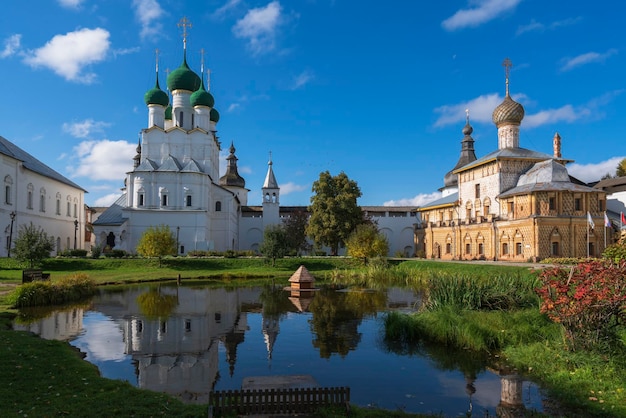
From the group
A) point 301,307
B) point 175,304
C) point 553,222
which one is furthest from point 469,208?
point 175,304

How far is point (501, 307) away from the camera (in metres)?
13.7

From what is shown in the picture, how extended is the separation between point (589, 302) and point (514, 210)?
91.3 ft

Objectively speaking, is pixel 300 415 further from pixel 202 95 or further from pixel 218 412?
pixel 202 95

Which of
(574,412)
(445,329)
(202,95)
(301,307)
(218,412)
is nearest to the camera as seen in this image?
(218,412)

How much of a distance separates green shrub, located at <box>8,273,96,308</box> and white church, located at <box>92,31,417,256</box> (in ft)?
70.6

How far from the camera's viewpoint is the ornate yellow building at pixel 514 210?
31.5m

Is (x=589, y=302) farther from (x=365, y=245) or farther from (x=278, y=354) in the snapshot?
(x=365, y=245)

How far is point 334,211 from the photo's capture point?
40.9 metres

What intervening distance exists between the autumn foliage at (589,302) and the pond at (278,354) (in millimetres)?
1501

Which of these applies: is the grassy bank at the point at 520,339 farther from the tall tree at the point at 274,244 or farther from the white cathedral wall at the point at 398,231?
the white cathedral wall at the point at 398,231

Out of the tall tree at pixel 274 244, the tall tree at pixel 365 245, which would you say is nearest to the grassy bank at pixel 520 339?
the tall tree at pixel 365 245

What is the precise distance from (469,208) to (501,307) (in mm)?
28393

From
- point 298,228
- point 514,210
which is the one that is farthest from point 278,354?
point 298,228

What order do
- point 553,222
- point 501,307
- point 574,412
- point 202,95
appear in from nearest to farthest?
1. point 574,412
2. point 501,307
3. point 553,222
4. point 202,95
